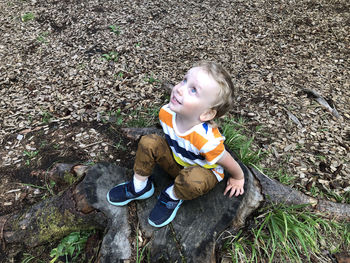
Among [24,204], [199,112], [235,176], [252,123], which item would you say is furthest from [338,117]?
[24,204]

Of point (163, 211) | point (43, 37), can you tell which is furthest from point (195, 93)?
point (43, 37)

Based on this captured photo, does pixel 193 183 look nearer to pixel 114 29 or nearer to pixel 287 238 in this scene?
pixel 287 238

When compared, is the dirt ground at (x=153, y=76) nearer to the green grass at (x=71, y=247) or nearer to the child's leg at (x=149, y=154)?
the green grass at (x=71, y=247)

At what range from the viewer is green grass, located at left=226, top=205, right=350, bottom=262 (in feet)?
6.89

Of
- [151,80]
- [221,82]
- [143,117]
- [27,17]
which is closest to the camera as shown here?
[221,82]

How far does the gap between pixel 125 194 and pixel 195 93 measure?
3.17 ft

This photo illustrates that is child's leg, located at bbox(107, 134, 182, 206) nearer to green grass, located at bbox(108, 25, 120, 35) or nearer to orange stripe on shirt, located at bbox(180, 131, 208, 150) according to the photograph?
orange stripe on shirt, located at bbox(180, 131, 208, 150)

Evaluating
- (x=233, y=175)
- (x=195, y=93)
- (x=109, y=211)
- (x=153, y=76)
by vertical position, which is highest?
(x=195, y=93)

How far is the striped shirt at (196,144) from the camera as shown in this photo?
1.93 m

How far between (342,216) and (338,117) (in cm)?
154

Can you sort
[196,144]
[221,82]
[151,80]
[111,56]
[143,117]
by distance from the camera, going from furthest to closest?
[111,56]
[151,80]
[143,117]
[196,144]
[221,82]

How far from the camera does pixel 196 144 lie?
1.96 meters

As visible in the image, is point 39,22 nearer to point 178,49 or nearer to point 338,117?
point 178,49

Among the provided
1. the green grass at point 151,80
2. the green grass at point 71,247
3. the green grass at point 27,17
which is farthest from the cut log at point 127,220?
the green grass at point 27,17
